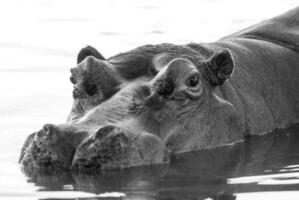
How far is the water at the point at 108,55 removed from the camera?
10750 millimetres

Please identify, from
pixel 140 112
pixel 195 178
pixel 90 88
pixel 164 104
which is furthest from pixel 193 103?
pixel 195 178

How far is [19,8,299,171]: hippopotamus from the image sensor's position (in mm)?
11023

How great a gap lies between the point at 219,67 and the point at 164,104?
2.81ft

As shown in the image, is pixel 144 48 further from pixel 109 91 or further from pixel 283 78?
pixel 283 78

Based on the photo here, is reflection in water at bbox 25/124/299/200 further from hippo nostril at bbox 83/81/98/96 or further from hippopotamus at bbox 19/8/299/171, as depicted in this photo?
hippo nostril at bbox 83/81/98/96

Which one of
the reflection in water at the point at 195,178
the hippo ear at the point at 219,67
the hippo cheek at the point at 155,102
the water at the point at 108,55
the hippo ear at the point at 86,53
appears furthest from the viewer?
the hippo ear at the point at 86,53

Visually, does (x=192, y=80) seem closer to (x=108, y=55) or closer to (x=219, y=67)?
(x=219, y=67)

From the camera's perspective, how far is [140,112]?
11648 mm

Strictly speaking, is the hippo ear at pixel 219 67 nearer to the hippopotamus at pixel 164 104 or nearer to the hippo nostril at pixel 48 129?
the hippopotamus at pixel 164 104

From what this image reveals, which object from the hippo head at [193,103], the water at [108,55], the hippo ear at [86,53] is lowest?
the water at [108,55]

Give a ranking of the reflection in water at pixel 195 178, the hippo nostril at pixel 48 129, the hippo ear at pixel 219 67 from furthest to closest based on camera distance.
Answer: the hippo ear at pixel 219 67 → the hippo nostril at pixel 48 129 → the reflection in water at pixel 195 178

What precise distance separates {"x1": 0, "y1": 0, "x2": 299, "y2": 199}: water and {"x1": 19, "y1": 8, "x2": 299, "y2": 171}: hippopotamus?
0.47 ft

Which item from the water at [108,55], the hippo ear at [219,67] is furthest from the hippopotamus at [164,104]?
the water at [108,55]

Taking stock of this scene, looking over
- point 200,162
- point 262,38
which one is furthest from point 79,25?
point 200,162
